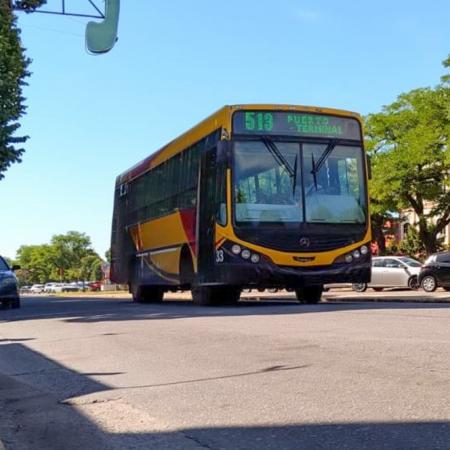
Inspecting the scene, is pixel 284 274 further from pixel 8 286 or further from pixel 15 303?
pixel 15 303

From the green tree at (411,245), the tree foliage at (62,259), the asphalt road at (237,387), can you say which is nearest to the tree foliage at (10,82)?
the asphalt road at (237,387)

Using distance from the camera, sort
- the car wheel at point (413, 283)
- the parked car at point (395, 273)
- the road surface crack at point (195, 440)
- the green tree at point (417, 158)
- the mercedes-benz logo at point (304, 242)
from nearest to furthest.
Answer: the road surface crack at point (195, 440)
the mercedes-benz logo at point (304, 242)
the car wheel at point (413, 283)
the parked car at point (395, 273)
the green tree at point (417, 158)

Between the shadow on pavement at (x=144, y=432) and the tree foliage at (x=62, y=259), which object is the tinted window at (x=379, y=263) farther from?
the tree foliage at (x=62, y=259)

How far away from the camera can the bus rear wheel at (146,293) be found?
71.9ft

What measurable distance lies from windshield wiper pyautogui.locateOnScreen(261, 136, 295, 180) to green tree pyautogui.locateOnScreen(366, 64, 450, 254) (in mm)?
22423

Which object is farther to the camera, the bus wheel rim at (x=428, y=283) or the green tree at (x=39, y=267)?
the green tree at (x=39, y=267)

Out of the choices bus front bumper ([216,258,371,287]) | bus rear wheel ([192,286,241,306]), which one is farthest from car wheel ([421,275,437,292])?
bus front bumper ([216,258,371,287])

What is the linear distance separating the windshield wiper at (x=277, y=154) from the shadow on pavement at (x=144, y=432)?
862 centimetres

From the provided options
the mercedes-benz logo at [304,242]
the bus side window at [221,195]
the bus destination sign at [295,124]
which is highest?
the bus destination sign at [295,124]

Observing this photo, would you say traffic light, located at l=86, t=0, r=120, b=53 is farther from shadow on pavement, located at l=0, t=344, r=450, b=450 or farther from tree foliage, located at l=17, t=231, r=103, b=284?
tree foliage, located at l=17, t=231, r=103, b=284

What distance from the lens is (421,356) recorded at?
7164 millimetres

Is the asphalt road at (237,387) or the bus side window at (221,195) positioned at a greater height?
the bus side window at (221,195)

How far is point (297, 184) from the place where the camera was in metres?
14.6

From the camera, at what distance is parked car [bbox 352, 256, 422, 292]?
28266 millimetres
